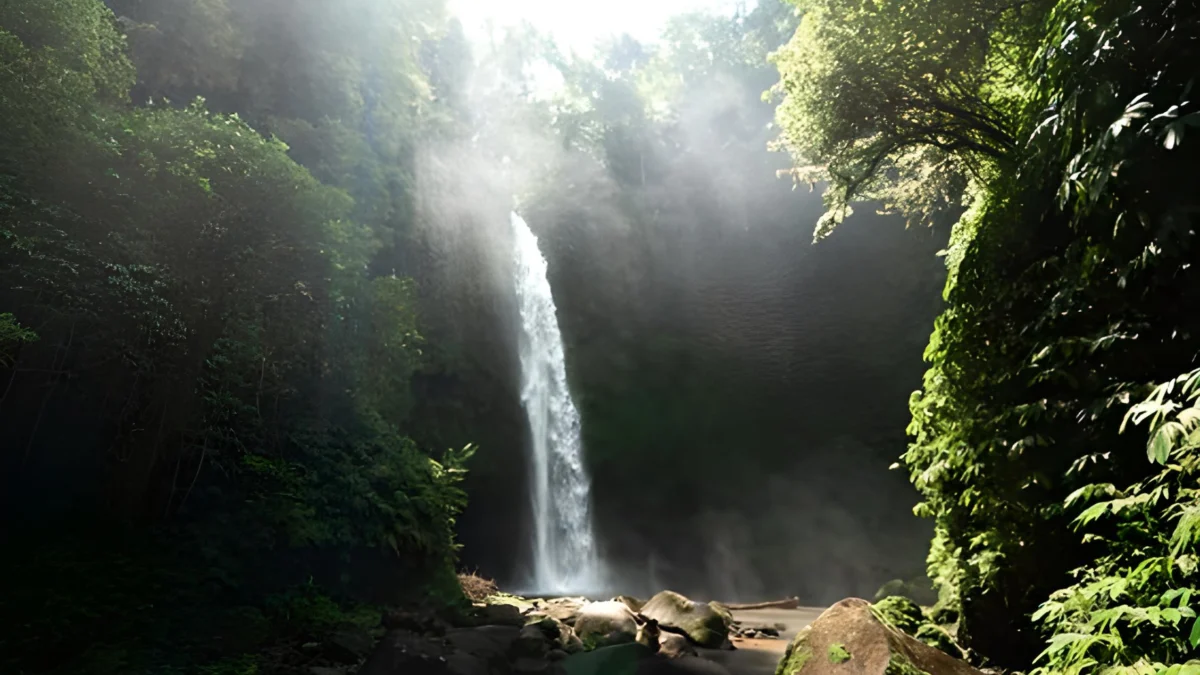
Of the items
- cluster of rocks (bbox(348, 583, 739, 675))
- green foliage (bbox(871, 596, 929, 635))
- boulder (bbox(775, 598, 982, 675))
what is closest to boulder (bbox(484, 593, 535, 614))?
cluster of rocks (bbox(348, 583, 739, 675))

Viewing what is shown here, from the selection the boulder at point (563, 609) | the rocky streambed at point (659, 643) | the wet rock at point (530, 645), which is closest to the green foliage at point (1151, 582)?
the rocky streambed at point (659, 643)

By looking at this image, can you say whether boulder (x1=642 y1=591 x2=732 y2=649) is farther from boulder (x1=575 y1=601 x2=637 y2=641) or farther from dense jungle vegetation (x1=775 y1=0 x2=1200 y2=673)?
dense jungle vegetation (x1=775 y1=0 x2=1200 y2=673)

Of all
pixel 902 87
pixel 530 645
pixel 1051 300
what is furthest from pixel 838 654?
pixel 902 87

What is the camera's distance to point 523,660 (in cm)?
896

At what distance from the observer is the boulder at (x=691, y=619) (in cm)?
1102

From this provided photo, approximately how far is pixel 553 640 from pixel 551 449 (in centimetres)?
1402

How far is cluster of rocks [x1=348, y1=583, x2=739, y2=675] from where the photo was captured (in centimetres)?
812

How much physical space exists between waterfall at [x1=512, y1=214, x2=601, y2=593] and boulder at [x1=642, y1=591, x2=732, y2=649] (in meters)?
9.72

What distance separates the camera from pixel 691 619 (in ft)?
37.5

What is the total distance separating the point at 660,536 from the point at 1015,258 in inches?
793

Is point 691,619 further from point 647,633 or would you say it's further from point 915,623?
point 915,623

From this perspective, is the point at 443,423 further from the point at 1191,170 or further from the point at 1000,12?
the point at 1191,170

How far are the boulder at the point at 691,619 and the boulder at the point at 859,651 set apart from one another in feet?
19.0

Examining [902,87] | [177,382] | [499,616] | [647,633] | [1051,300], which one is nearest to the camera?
[1051,300]
